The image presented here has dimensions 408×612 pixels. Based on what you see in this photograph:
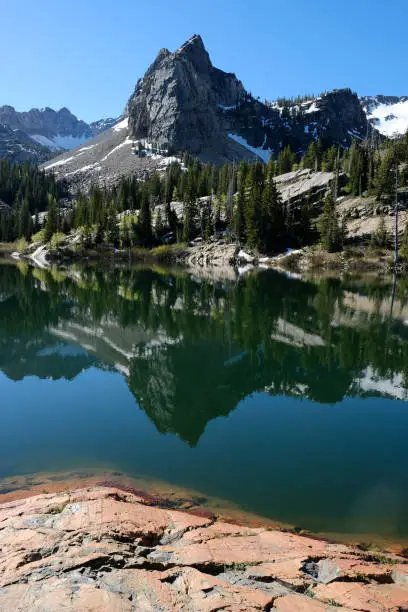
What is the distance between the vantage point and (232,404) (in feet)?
50.8

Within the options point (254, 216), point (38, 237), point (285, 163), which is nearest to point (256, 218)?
point (254, 216)

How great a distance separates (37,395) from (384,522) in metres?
13.6

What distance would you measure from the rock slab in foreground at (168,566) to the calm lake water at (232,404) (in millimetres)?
2368

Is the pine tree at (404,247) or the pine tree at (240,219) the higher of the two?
the pine tree at (240,219)

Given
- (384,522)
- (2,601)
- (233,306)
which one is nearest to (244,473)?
(384,522)

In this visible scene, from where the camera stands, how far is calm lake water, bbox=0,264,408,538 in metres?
9.95

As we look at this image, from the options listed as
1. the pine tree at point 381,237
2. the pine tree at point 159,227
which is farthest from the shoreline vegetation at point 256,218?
the pine tree at point 159,227

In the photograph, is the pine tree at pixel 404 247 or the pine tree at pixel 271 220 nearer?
the pine tree at pixel 404 247

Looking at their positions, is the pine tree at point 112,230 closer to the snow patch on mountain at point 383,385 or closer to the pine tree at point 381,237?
the pine tree at point 381,237

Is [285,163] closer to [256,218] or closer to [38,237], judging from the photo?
[256,218]

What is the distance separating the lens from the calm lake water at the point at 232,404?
392 inches

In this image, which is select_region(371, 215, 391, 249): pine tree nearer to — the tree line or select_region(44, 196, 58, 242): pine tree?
the tree line

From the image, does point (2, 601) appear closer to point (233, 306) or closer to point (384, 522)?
point (384, 522)

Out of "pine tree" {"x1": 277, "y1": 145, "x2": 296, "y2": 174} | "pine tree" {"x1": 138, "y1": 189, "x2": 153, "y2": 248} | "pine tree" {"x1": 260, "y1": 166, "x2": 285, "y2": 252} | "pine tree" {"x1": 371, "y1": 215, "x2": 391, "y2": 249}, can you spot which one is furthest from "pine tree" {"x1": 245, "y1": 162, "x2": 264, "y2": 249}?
"pine tree" {"x1": 277, "y1": 145, "x2": 296, "y2": 174}
